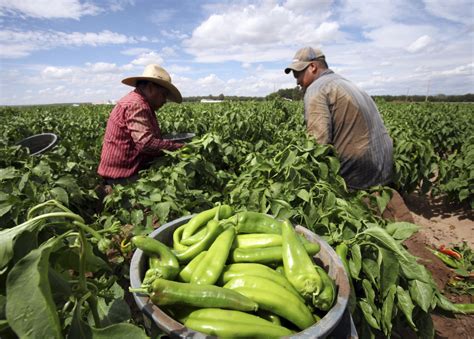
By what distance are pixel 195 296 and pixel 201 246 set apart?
0.38 metres

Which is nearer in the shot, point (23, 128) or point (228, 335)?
point (228, 335)

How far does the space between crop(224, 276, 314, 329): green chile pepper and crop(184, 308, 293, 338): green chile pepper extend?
0.07 m

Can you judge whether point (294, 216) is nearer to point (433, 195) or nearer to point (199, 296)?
point (199, 296)

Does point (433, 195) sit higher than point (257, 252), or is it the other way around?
point (257, 252)

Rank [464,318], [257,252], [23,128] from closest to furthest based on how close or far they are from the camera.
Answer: [257,252] → [464,318] → [23,128]

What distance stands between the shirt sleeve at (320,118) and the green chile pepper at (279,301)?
2.60 m

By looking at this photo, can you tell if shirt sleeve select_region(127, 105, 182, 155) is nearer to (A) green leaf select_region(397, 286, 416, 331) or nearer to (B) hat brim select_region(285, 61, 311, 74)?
(B) hat brim select_region(285, 61, 311, 74)

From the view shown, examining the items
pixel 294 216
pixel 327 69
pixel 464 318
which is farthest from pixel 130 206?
pixel 464 318

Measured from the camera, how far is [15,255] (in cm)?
97

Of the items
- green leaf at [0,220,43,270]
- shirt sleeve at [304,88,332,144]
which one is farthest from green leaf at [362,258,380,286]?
shirt sleeve at [304,88,332,144]

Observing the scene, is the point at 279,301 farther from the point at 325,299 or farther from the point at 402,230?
the point at 402,230

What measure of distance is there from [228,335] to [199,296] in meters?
0.20

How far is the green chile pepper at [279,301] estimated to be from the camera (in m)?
1.29

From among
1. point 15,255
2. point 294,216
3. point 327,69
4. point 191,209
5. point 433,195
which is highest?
point 327,69
